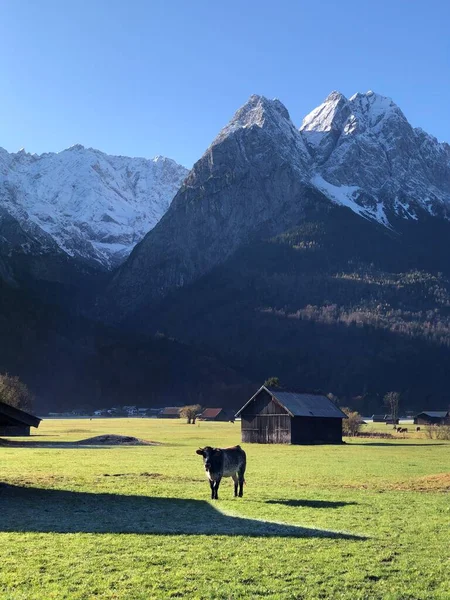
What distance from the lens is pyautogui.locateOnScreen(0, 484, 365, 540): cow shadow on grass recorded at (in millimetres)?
19953

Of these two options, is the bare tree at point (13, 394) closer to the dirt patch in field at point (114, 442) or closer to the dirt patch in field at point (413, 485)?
the dirt patch in field at point (114, 442)

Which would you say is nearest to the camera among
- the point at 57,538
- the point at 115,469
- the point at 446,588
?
the point at 446,588

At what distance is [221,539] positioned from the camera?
18797 millimetres

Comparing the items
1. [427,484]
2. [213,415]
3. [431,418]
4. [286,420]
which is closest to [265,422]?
[286,420]

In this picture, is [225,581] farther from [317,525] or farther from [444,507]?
[444,507]

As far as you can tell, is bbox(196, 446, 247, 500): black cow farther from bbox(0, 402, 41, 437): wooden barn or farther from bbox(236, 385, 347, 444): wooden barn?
bbox(236, 385, 347, 444): wooden barn

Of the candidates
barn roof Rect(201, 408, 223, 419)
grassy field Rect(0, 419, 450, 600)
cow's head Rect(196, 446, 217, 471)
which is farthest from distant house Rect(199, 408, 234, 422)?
cow's head Rect(196, 446, 217, 471)

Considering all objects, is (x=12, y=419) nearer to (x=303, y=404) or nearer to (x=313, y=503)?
(x=313, y=503)

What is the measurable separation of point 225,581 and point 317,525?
7.01 m

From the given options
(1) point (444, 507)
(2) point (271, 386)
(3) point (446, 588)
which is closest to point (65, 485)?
(1) point (444, 507)

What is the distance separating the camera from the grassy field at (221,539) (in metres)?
14.3

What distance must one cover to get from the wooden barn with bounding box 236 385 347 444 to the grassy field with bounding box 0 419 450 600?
50.4m

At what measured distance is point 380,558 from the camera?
1672 cm

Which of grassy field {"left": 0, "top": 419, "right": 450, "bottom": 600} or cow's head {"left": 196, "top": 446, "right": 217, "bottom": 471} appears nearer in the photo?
grassy field {"left": 0, "top": 419, "right": 450, "bottom": 600}
